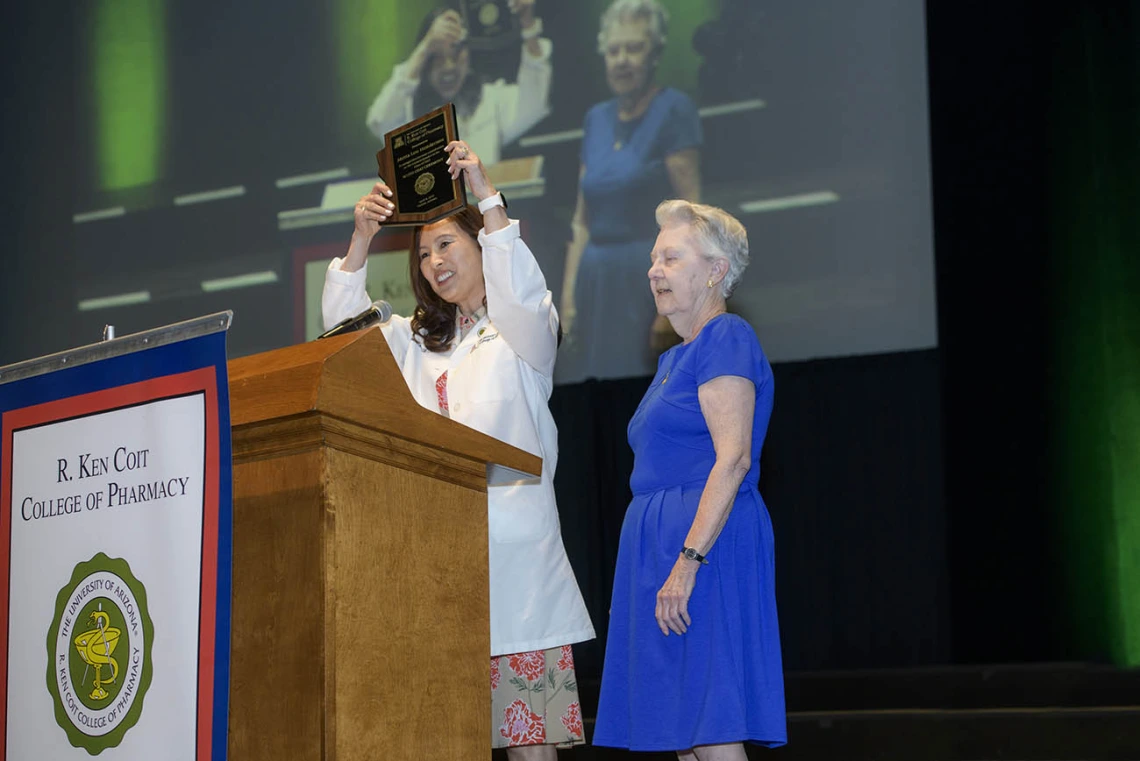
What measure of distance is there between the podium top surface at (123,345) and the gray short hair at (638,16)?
3.86 meters

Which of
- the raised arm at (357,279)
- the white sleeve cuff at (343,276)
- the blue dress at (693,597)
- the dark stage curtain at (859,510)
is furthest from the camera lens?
the dark stage curtain at (859,510)

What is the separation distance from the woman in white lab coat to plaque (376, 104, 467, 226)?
35 millimetres

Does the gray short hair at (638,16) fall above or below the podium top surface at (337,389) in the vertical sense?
above

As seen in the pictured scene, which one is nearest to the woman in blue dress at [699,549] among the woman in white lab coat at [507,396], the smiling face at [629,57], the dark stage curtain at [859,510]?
the woman in white lab coat at [507,396]

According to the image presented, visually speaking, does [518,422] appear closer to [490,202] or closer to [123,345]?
[490,202]

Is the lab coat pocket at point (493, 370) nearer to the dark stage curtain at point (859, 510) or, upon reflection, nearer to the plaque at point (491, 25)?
the dark stage curtain at point (859, 510)

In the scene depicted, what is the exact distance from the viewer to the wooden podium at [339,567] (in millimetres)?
1303

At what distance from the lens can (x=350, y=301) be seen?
2635 mm

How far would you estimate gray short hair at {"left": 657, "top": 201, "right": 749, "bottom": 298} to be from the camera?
229 centimetres

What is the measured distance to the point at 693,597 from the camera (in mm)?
2082

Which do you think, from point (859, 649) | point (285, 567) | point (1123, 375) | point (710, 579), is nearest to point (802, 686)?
point (859, 649)

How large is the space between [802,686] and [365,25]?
3394 mm

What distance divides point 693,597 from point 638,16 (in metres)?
3.37

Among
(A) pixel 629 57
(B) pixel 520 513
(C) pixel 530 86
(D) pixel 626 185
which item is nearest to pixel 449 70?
(C) pixel 530 86
